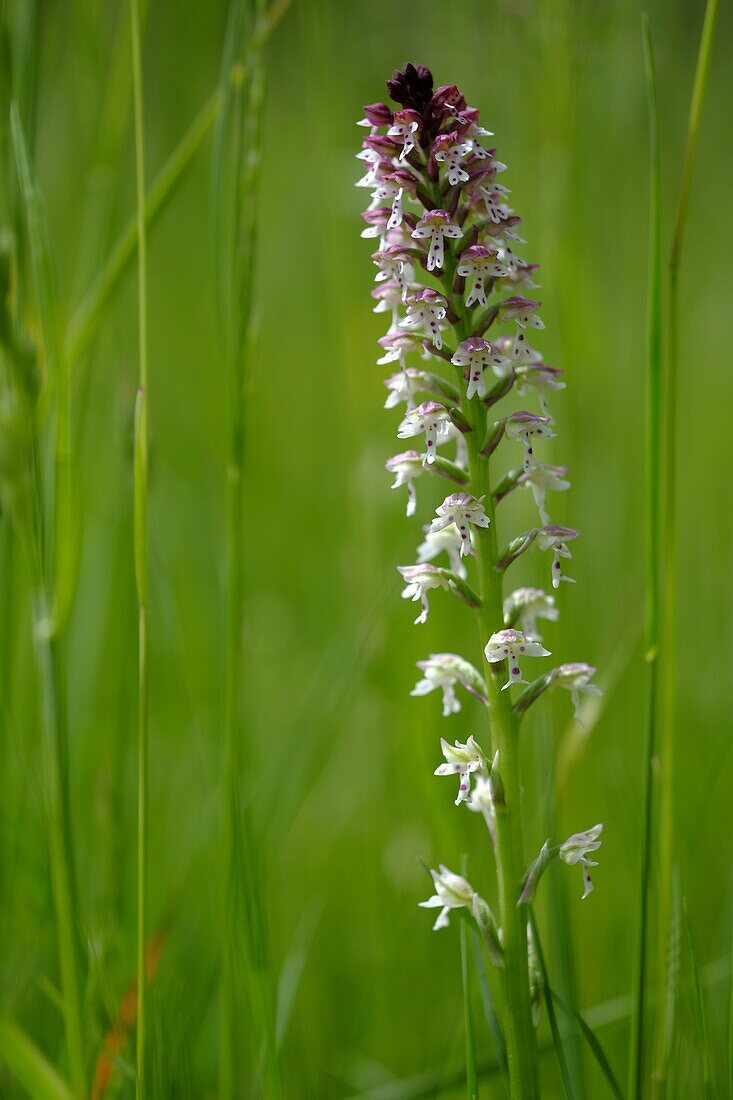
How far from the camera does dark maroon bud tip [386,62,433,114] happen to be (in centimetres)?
170

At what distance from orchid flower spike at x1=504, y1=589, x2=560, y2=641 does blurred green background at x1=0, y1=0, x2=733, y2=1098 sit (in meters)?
0.28

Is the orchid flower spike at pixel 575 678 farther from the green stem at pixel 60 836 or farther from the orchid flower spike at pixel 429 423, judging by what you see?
the green stem at pixel 60 836

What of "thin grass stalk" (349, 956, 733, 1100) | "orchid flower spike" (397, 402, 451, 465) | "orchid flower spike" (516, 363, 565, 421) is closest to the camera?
"orchid flower spike" (397, 402, 451, 465)

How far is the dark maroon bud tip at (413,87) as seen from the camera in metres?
1.70

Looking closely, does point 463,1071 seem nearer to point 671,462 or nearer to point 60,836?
point 60,836

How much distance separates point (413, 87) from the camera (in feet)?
5.59

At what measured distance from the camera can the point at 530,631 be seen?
182 centimetres

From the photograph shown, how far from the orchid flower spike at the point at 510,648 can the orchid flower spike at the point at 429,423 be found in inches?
12.5

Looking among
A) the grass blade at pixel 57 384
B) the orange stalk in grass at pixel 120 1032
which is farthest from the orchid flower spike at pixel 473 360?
the orange stalk in grass at pixel 120 1032

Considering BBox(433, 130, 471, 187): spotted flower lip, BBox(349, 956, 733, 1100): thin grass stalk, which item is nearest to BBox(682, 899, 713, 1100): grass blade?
BBox(349, 956, 733, 1100): thin grass stalk

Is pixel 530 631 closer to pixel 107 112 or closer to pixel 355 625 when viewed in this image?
pixel 355 625

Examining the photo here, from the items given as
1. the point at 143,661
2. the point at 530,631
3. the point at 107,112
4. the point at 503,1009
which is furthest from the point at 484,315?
the point at 107,112

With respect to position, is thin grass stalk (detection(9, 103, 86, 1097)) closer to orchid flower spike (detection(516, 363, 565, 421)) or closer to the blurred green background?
the blurred green background

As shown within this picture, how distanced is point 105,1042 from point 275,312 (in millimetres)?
6269
